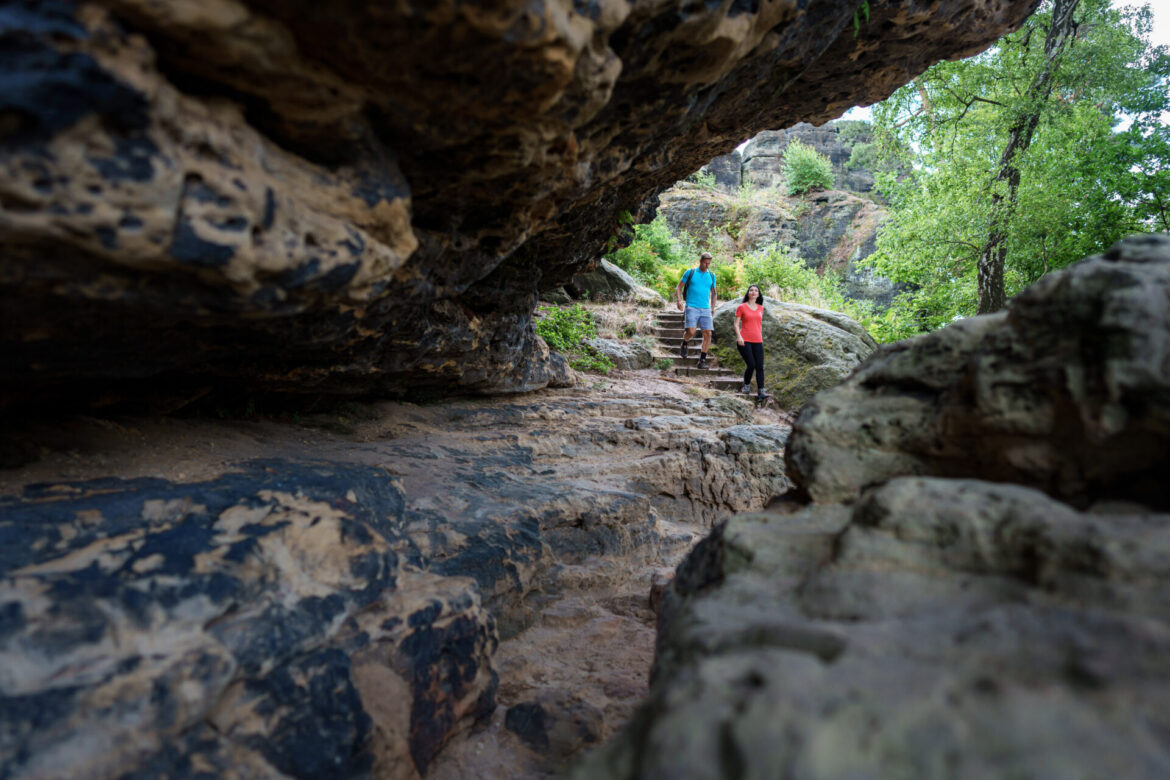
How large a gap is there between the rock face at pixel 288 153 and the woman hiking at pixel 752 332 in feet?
16.0

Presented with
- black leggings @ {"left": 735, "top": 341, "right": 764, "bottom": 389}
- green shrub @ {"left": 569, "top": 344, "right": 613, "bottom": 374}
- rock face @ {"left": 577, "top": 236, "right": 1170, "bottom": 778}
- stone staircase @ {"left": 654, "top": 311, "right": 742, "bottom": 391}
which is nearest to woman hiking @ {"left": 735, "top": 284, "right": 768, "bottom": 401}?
black leggings @ {"left": 735, "top": 341, "right": 764, "bottom": 389}

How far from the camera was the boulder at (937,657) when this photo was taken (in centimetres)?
99

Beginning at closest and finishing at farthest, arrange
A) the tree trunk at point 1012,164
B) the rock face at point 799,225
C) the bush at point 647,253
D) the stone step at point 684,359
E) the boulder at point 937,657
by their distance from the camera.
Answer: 1. the boulder at point 937,657
2. the tree trunk at point 1012,164
3. the stone step at point 684,359
4. the bush at point 647,253
5. the rock face at point 799,225

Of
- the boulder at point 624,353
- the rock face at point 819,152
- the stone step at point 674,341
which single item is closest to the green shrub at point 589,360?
the boulder at point 624,353

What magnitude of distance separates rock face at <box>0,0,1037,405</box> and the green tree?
9.09 meters

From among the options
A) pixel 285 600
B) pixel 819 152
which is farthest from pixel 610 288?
pixel 819 152

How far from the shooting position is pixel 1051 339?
1.81 meters

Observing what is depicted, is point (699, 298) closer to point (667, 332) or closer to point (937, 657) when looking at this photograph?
point (667, 332)

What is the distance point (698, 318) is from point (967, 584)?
8.55 metres

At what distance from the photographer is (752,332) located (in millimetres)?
8281

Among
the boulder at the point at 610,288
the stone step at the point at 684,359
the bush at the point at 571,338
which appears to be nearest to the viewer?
the bush at the point at 571,338

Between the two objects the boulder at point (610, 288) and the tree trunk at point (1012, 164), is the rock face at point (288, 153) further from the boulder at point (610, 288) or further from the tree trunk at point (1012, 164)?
the tree trunk at point (1012, 164)

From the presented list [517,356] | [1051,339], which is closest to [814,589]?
[1051,339]

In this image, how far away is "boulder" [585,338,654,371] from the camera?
30.9 ft
